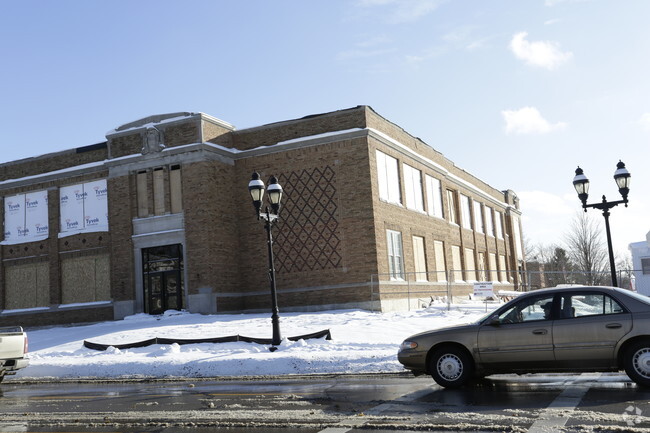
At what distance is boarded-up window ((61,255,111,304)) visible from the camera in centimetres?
3045

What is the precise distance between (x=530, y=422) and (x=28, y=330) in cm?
2964

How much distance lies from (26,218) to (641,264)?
41.6m

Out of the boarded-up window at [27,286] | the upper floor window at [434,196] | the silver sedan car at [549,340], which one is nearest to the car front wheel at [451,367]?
the silver sedan car at [549,340]

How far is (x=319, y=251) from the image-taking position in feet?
91.5

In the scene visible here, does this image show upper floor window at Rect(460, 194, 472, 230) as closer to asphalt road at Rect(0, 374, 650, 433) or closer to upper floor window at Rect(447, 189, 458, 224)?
upper floor window at Rect(447, 189, 458, 224)

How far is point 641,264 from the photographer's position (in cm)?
4662

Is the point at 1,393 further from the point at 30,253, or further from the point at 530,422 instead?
the point at 30,253

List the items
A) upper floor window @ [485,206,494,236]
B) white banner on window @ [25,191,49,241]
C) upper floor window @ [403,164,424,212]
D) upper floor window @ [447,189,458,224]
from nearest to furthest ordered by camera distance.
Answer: upper floor window @ [403,164,424,212]
white banner on window @ [25,191,49,241]
upper floor window @ [447,189,458,224]
upper floor window @ [485,206,494,236]

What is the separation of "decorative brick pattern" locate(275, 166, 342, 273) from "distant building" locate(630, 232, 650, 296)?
2487cm

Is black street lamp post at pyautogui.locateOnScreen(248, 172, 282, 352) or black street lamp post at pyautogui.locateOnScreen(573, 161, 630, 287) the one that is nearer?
black street lamp post at pyautogui.locateOnScreen(248, 172, 282, 352)

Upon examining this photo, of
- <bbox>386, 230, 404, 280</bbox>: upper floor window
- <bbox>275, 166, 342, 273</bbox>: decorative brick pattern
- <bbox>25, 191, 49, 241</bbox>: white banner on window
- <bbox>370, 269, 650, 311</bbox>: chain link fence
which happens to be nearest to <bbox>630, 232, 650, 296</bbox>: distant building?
<bbox>370, 269, 650, 311</bbox>: chain link fence

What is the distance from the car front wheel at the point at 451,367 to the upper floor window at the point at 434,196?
24605mm

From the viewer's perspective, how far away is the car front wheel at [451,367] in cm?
995

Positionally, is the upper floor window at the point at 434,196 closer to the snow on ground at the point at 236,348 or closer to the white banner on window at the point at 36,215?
the snow on ground at the point at 236,348
